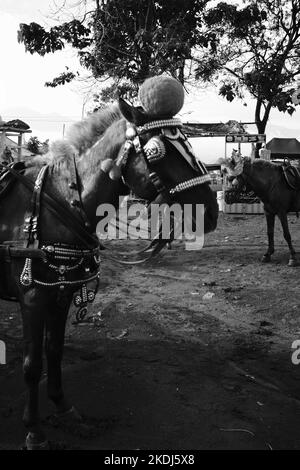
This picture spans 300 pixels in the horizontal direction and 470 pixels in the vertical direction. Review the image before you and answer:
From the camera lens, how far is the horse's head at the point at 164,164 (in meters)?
2.26

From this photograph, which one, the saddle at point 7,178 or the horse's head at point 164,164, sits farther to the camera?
the saddle at point 7,178

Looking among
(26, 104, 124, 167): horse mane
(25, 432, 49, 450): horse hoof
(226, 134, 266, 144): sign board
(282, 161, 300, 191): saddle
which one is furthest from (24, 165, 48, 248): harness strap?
(226, 134, 266, 144): sign board

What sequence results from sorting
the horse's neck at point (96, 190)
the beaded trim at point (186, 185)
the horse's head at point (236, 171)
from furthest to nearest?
1. the horse's head at point (236, 171)
2. the horse's neck at point (96, 190)
3. the beaded trim at point (186, 185)

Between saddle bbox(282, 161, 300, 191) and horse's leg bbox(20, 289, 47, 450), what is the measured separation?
7300 millimetres

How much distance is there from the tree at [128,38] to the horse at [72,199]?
7.17 meters

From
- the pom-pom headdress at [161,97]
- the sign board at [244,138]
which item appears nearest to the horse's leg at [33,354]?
the pom-pom headdress at [161,97]

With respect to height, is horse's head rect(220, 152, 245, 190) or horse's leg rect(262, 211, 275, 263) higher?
horse's head rect(220, 152, 245, 190)

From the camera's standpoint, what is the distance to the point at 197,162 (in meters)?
2.31

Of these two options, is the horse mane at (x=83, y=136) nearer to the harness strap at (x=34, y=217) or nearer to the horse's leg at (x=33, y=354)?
the harness strap at (x=34, y=217)

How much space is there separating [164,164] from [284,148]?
64.0ft

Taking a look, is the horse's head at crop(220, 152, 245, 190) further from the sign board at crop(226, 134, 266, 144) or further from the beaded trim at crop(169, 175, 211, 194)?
the beaded trim at crop(169, 175, 211, 194)

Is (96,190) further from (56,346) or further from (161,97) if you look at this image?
(56,346)

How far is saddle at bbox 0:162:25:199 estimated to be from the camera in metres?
2.85
